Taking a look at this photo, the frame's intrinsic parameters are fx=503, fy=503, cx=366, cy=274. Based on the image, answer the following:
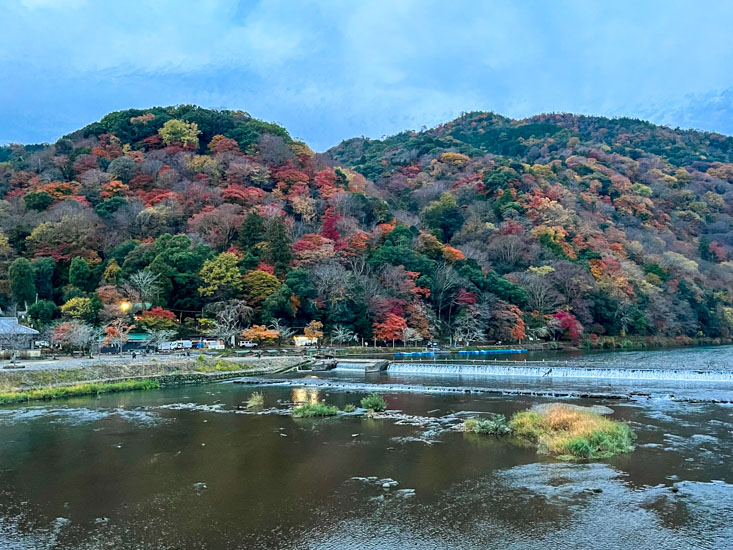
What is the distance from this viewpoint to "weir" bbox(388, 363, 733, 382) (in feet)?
91.9

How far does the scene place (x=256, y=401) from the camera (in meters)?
22.8

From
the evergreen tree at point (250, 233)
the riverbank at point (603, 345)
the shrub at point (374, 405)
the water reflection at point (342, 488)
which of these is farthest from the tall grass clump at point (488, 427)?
the evergreen tree at point (250, 233)

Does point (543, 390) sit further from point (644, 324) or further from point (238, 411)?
point (644, 324)

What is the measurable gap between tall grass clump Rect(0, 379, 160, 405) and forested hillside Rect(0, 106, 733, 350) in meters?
11.6

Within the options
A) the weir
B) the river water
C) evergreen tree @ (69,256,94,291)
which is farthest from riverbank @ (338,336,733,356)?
the river water

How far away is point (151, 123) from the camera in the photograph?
244 feet

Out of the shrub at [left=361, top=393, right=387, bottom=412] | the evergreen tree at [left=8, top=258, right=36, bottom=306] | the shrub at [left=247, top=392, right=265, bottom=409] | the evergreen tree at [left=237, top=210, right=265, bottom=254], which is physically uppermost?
the evergreen tree at [left=237, top=210, right=265, bottom=254]

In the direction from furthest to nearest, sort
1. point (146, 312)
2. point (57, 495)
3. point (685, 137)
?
point (685, 137) < point (146, 312) < point (57, 495)

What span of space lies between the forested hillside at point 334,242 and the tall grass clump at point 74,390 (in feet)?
38.1

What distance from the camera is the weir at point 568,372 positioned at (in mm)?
28016

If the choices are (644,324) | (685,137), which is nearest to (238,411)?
(644,324)

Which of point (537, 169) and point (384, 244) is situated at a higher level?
point (537, 169)

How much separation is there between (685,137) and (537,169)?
210 feet

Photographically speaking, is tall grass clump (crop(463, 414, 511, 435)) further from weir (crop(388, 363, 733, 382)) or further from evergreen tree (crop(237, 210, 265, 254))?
evergreen tree (crop(237, 210, 265, 254))
